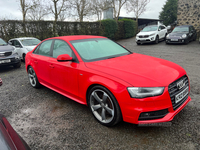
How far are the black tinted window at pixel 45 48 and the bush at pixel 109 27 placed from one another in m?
15.7

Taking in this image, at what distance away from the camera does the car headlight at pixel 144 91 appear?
2396 millimetres

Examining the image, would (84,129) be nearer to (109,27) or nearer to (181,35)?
(181,35)

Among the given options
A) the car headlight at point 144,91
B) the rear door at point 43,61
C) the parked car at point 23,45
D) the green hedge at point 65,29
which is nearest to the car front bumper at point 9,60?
the parked car at point 23,45

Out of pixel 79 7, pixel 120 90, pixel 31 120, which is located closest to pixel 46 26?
pixel 79 7

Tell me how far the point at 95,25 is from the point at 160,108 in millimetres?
17603

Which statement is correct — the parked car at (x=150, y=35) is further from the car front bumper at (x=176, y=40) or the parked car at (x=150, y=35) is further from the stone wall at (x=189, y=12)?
the stone wall at (x=189, y=12)

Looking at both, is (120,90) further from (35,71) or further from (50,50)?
(35,71)

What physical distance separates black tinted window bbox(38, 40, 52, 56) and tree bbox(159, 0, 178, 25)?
39164 millimetres

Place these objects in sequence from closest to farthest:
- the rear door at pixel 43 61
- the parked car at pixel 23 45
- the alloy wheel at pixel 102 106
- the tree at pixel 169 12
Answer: the alloy wheel at pixel 102 106 → the rear door at pixel 43 61 → the parked car at pixel 23 45 → the tree at pixel 169 12

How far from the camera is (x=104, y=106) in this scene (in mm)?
2871

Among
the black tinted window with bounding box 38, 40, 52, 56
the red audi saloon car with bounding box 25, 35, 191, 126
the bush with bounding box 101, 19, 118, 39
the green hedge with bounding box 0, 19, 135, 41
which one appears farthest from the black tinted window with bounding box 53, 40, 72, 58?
the bush with bounding box 101, 19, 118, 39

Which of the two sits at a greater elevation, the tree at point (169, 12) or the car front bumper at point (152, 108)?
the tree at point (169, 12)

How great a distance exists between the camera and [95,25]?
18.8 m

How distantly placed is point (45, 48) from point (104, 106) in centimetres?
252
